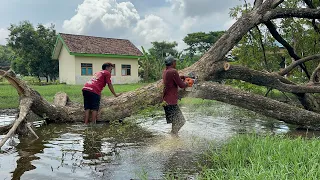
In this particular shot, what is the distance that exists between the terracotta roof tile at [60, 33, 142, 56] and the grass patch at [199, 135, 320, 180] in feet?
83.2

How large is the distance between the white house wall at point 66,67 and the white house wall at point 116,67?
0.46m

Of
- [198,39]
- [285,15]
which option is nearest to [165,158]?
[285,15]

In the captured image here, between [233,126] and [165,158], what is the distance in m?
4.17

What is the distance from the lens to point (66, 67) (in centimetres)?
3198

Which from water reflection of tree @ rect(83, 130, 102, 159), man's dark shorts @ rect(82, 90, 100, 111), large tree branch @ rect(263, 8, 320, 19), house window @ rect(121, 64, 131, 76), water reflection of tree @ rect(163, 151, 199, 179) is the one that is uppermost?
large tree branch @ rect(263, 8, 320, 19)

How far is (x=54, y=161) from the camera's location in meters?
5.70

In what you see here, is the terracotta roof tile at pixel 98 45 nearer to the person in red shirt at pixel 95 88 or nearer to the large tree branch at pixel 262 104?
the person in red shirt at pixel 95 88

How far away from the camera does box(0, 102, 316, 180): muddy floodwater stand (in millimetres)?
5070

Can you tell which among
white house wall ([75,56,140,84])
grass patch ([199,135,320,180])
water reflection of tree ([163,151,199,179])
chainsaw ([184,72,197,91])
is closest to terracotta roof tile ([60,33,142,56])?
white house wall ([75,56,140,84])

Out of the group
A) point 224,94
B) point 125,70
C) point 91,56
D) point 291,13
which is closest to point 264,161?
point 224,94

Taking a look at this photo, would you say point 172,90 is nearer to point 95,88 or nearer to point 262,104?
point 95,88

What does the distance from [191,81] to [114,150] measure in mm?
2578

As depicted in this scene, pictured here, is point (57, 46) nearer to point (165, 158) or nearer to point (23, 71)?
point (23, 71)

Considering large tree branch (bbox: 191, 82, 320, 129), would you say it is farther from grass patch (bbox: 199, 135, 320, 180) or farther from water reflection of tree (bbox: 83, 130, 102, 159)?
water reflection of tree (bbox: 83, 130, 102, 159)
